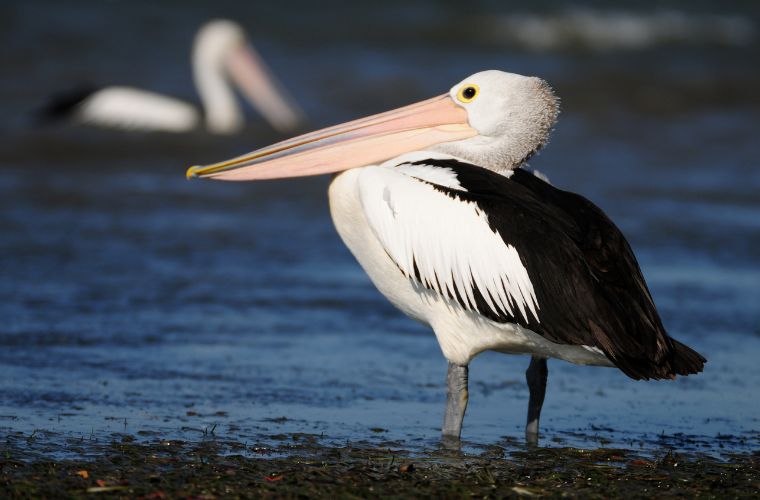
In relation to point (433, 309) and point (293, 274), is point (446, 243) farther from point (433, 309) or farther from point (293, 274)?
point (293, 274)

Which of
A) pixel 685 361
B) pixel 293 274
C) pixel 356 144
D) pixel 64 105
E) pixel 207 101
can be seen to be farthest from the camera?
pixel 207 101

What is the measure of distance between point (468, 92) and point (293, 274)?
2928mm

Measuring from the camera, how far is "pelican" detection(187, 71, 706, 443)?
4.65 m

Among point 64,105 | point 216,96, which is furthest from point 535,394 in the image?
point 216,96

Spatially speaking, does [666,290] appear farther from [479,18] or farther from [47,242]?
[479,18]

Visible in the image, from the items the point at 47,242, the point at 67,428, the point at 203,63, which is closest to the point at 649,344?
the point at 67,428

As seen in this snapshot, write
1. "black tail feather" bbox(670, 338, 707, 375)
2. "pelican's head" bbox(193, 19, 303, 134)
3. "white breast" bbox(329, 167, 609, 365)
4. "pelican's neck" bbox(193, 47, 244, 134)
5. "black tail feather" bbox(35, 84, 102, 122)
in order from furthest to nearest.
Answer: "pelican's head" bbox(193, 19, 303, 134), "pelican's neck" bbox(193, 47, 244, 134), "black tail feather" bbox(35, 84, 102, 122), "white breast" bbox(329, 167, 609, 365), "black tail feather" bbox(670, 338, 707, 375)

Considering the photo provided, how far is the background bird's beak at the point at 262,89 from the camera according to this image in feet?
45.8

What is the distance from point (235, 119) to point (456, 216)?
9.48m

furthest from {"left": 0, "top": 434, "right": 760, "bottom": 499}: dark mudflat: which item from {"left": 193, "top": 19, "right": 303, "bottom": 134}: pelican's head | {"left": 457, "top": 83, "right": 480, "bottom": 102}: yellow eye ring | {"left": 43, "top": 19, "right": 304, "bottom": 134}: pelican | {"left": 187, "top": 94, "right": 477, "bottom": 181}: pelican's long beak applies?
{"left": 193, "top": 19, "right": 303, "bottom": 134}: pelican's head

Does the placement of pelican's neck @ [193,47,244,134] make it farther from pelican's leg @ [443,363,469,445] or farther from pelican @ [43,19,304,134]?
pelican's leg @ [443,363,469,445]

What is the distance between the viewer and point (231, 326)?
22.1ft

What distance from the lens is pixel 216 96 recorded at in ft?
46.5

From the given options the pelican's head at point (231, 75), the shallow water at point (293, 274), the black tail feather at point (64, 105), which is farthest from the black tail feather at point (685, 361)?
the pelican's head at point (231, 75)
